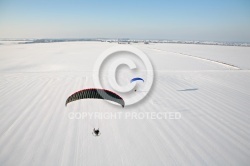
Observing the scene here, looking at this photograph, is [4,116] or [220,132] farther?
[4,116]

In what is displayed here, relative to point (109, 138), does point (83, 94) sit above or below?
above

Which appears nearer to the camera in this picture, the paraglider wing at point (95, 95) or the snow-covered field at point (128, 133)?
the snow-covered field at point (128, 133)

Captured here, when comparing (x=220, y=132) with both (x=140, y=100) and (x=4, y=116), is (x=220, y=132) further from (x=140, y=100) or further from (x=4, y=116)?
(x=4, y=116)

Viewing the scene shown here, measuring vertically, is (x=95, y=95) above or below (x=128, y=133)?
above

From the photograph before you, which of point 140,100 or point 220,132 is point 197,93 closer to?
point 140,100

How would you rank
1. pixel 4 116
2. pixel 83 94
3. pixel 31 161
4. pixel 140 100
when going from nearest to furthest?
pixel 31 161, pixel 83 94, pixel 4 116, pixel 140 100

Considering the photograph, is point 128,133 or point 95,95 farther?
→ point 95,95

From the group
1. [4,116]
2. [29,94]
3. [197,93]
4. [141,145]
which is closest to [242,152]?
[141,145]

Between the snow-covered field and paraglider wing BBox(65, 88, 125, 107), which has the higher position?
paraglider wing BBox(65, 88, 125, 107)

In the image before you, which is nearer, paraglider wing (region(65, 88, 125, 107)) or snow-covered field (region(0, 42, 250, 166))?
snow-covered field (region(0, 42, 250, 166))

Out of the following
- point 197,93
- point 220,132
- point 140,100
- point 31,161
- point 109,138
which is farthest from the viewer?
point 197,93

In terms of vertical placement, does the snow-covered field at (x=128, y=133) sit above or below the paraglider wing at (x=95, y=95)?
below
